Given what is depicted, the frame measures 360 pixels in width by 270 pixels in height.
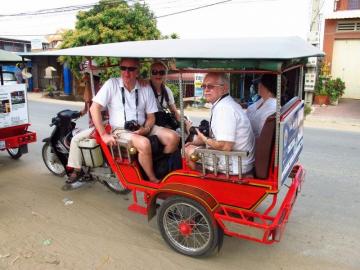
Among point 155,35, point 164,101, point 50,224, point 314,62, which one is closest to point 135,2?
point 155,35

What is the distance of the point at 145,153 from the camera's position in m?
3.81

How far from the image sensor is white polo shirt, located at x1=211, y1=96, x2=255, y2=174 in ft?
10.1

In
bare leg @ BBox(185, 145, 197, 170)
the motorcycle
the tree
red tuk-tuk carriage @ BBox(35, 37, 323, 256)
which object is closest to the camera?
red tuk-tuk carriage @ BBox(35, 37, 323, 256)

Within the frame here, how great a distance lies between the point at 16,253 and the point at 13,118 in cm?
308

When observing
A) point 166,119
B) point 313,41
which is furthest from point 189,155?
point 313,41

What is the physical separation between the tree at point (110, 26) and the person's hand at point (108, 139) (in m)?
11.8

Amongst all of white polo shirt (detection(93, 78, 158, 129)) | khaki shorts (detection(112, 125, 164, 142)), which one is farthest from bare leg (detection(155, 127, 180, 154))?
white polo shirt (detection(93, 78, 158, 129))

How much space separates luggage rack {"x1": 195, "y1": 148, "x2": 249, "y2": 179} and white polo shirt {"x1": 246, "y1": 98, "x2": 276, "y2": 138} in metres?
0.58

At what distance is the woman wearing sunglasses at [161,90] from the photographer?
451 centimetres

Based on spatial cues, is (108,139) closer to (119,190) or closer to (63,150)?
(119,190)

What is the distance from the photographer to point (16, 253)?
3395mm

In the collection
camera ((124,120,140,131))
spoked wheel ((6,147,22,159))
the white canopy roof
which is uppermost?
the white canopy roof

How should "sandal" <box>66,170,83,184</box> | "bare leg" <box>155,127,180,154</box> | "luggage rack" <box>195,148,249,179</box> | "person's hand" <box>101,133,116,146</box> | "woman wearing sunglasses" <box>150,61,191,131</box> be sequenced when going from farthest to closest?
"sandal" <box>66,170,83,184</box>, "woman wearing sunglasses" <box>150,61,191,131</box>, "bare leg" <box>155,127,180,154</box>, "person's hand" <box>101,133,116,146</box>, "luggage rack" <box>195,148,249,179</box>

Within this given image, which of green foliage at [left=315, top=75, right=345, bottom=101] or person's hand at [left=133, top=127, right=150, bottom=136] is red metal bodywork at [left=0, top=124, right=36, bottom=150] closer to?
person's hand at [left=133, top=127, right=150, bottom=136]
